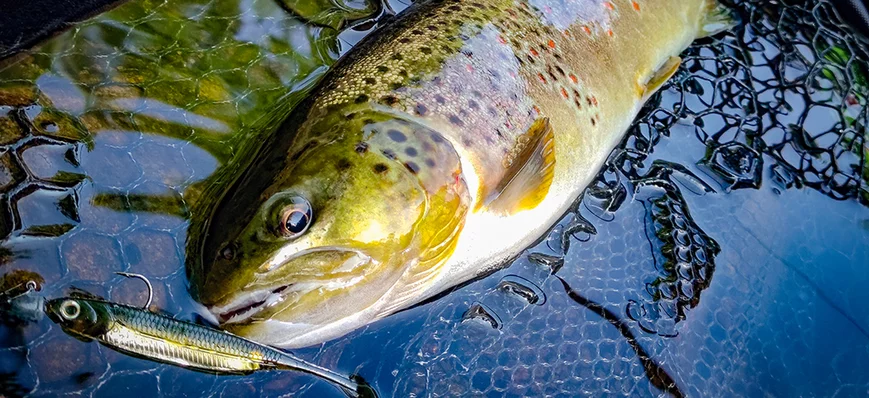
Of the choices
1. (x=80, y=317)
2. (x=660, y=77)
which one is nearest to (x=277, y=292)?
(x=80, y=317)

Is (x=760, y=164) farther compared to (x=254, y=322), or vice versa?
(x=760, y=164)

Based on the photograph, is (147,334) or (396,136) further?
(396,136)

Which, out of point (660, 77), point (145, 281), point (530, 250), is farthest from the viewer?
point (660, 77)

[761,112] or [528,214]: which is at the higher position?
[761,112]

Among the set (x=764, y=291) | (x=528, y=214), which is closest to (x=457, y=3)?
(x=528, y=214)

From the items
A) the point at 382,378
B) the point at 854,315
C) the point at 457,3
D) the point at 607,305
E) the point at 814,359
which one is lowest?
the point at 382,378

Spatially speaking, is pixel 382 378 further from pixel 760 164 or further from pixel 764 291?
pixel 760 164

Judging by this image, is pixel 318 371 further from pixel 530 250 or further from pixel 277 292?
pixel 530 250
